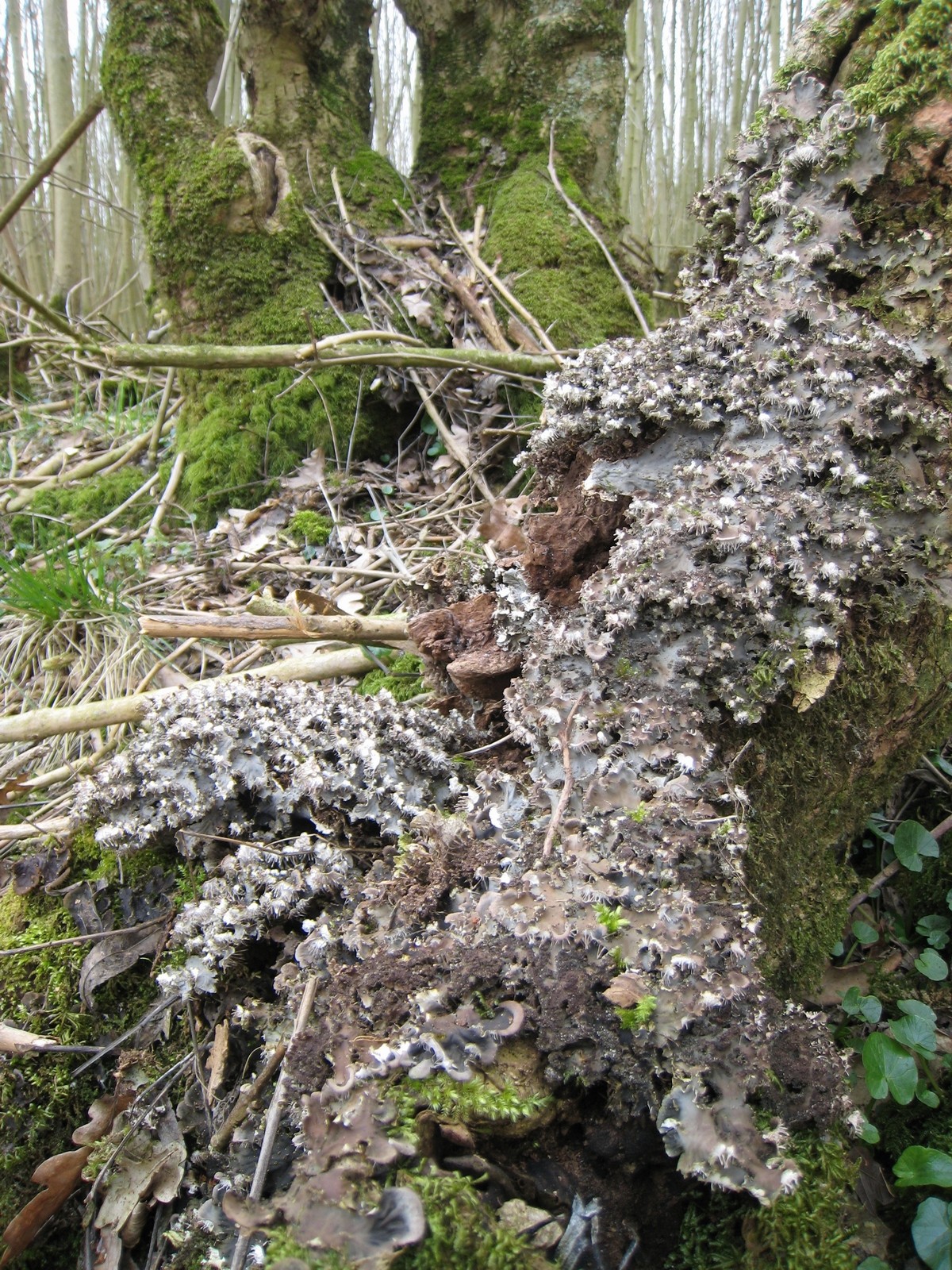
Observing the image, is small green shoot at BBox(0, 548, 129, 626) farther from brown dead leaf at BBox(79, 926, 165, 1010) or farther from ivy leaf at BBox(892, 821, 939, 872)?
ivy leaf at BBox(892, 821, 939, 872)

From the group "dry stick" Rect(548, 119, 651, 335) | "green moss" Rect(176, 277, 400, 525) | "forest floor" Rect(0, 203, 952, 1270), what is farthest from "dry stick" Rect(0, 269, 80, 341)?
"dry stick" Rect(548, 119, 651, 335)

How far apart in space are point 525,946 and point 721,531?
854 millimetres

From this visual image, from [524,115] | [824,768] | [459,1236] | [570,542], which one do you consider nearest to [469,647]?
[570,542]

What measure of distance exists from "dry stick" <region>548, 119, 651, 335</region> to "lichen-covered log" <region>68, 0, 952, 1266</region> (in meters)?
2.06

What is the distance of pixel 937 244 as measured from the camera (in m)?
1.73

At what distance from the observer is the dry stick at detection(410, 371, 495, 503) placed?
11.8 feet

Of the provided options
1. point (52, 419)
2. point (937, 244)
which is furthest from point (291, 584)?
point (52, 419)

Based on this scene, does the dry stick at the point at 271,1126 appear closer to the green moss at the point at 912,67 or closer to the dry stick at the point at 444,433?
the green moss at the point at 912,67

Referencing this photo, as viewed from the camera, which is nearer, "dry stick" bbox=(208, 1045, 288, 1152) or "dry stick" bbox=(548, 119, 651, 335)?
"dry stick" bbox=(208, 1045, 288, 1152)

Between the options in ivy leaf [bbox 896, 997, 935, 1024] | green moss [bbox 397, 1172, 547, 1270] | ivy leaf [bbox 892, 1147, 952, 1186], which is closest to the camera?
green moss [bbox 397, 1172, 547, 1270]

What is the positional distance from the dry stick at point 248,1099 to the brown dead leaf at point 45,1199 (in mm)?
380

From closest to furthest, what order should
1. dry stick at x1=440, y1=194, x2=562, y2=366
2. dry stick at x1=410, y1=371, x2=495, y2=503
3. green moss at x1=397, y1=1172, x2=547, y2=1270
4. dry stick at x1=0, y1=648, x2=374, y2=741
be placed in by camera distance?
green moss at x1=397, y1=1172, x2=547, y2=1270, dry stick at x1=0, y1=648, x2=374, y2=741, dry stick at x1=410, y1=371, x2=495, y2=503, dry stick at x1=440, y1=194, x2=562, y2=366

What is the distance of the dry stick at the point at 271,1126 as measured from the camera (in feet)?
3.23

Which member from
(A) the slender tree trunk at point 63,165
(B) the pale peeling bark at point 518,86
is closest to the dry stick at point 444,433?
(B) the pale peeling bark at point 518,86
